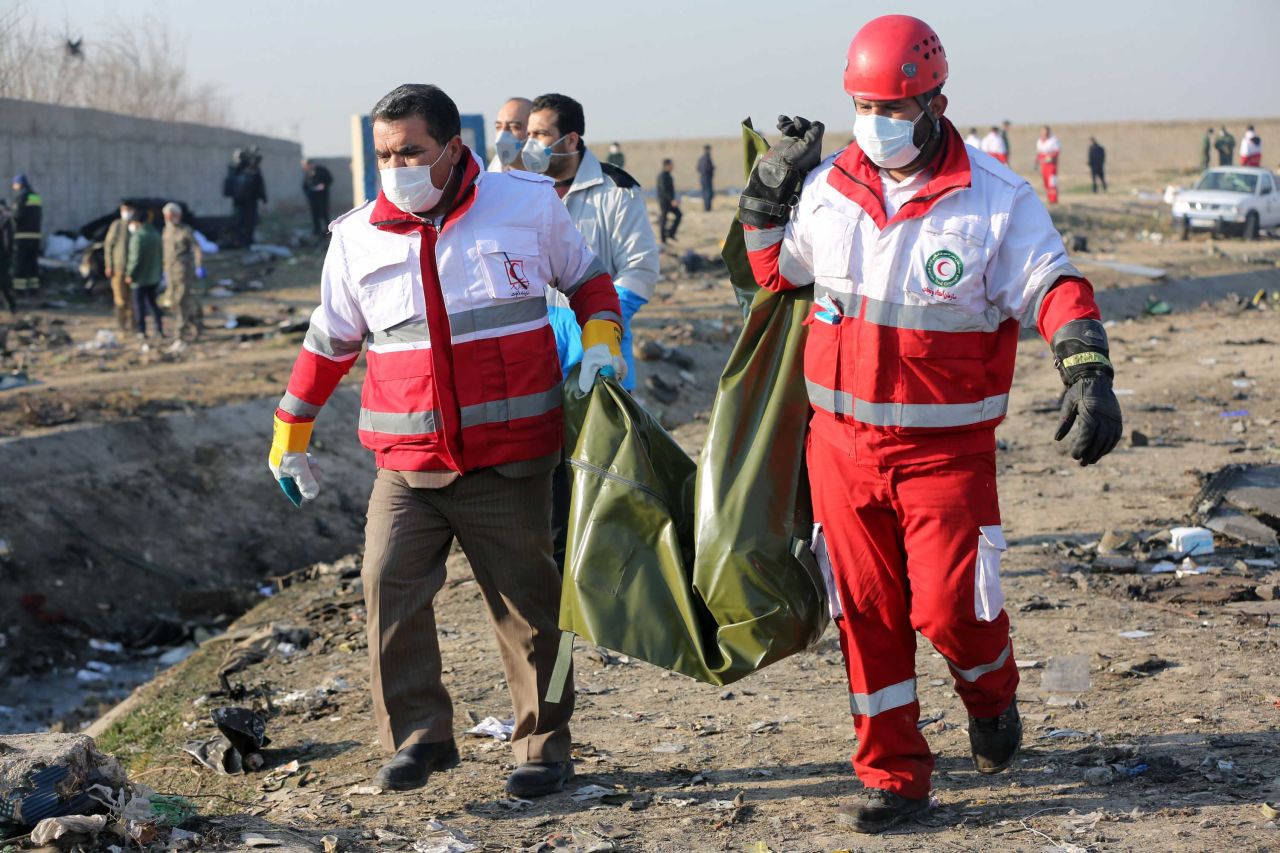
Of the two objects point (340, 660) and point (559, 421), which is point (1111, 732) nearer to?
point (559, 421)

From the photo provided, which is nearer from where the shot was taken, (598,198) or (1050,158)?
(598,198)

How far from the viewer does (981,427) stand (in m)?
3.63

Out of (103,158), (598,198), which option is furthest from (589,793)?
(103,158)

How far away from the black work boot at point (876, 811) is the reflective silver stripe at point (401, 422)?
1.53 metres

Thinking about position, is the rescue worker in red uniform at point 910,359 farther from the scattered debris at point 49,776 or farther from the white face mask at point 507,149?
the white face mask at point 507,149

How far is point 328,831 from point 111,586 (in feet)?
22.5

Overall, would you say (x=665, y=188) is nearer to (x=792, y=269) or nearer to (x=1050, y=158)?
(x=1050, y=158)

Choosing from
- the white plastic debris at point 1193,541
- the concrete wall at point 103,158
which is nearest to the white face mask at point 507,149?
the white plastic debris at point 1193,541

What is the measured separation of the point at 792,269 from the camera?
153 inches

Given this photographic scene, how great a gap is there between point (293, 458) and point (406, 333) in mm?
570

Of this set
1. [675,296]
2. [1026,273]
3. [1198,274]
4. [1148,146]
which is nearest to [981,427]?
[1026,273]

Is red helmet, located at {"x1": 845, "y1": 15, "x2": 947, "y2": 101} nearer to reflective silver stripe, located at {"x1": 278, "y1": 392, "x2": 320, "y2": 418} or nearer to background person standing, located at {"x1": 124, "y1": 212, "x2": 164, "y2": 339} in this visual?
reflective silver stripe, located at {"x1": 278, "y1": 392, "x2": 320, "y2": 418}

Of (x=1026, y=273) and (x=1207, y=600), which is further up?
(x=1026, y=273)

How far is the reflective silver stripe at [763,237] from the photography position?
3.85m
